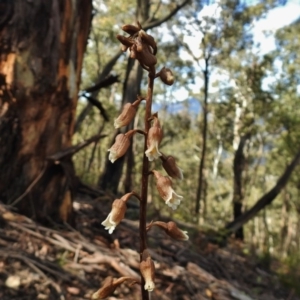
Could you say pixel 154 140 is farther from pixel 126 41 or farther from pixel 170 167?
pixel 126 41

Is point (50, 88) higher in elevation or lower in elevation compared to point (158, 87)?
lower

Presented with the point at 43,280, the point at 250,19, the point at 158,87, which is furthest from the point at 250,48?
the point at 43,280

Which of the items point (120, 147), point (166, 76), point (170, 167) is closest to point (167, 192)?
point (170, 167)

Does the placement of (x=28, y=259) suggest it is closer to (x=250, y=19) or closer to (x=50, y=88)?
(x=50, y=88)

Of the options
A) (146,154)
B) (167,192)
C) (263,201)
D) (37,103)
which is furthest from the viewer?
(263,201)

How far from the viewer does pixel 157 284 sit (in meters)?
3.67

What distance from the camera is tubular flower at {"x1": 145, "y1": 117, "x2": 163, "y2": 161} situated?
133cm

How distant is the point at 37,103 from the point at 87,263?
132 centimetres

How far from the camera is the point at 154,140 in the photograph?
4.46 ft

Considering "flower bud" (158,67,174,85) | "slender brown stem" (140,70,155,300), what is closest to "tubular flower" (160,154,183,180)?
"slender brown stem" (140,70,155,300)

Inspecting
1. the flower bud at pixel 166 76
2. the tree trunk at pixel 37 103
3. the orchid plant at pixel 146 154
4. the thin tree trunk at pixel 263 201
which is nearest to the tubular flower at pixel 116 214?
the orchid plant at pixel 146 154

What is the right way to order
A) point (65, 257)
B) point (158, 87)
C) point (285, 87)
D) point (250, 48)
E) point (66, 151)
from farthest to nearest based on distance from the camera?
point (158, 87)
point (285, 87)
point (250, 48)
point (66, 151)
point (65, 257)

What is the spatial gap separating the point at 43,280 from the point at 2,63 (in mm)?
1714

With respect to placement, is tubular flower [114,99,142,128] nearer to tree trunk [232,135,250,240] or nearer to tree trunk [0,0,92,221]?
tree trunk [0,0,92,221]
